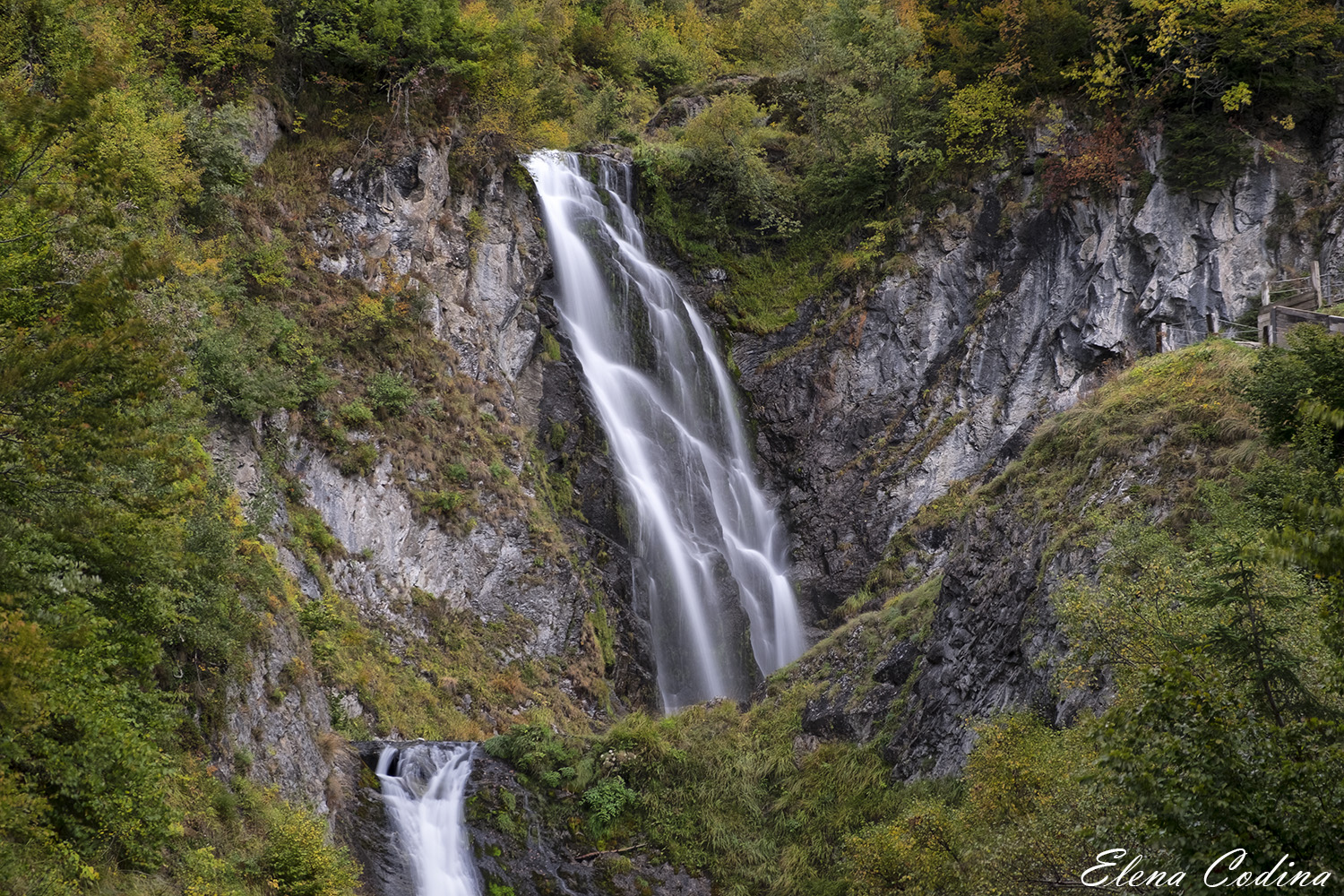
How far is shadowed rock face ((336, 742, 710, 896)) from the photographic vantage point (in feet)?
44.0

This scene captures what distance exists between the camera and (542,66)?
38031 mm

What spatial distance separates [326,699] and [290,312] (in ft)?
31.5

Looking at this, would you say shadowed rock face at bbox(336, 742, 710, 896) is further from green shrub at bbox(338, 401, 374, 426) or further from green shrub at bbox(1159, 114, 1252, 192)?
green shrub at bbox(1159, 114, 1252, 192)

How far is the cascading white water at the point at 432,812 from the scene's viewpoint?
45.6 ft

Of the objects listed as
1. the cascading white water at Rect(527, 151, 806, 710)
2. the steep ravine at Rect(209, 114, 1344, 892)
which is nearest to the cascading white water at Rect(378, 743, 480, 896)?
the steep ravine at Rect(209, 114, 1344, 892)

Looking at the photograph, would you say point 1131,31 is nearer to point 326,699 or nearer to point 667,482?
point 667,482

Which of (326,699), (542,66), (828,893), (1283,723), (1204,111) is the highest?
(542,66)

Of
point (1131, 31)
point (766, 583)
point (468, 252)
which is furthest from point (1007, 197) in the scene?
point (468, 252)

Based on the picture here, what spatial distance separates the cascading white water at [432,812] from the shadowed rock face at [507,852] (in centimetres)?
18

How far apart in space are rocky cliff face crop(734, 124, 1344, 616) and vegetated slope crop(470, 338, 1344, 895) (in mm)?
6607

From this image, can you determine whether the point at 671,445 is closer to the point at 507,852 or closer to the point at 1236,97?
the point at 507,852

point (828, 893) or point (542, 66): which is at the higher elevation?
point (542, 66)

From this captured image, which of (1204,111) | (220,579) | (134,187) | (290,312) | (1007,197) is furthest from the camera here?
(1007,197)

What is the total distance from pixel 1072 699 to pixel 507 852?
958 centimetres
